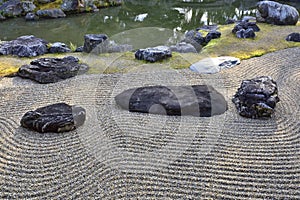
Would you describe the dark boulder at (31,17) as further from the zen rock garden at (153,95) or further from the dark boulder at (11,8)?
the zen rock garden at (153,95)

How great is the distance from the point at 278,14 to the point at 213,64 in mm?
8606

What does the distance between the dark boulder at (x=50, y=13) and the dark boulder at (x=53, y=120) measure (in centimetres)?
1719

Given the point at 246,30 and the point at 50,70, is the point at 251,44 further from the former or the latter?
the point at 50,70

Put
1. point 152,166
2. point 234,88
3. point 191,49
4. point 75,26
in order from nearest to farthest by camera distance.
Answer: point 152,166
point 234,88
point 191,49
point 75,26

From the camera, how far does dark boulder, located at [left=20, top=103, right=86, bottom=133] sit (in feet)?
23.6

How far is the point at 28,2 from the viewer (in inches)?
922

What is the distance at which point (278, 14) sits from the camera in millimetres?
17344

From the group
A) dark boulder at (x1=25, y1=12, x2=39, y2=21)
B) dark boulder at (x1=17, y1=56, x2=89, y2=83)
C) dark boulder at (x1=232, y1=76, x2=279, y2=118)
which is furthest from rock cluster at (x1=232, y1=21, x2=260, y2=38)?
dark boulder at (x1=25, y1=12, x2=39, y2=21)

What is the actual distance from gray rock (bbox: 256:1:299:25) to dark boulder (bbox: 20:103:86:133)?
14333 mm

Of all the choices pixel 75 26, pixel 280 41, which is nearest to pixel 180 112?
pixel 280 41

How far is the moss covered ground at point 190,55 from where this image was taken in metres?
11.8

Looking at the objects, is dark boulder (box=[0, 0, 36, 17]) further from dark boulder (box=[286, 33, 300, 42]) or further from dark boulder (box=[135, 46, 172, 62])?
dark boulder (box=[286, 33, 300, 42])

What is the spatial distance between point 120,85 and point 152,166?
4625 mm

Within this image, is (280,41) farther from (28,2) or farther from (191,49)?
(28,2)
